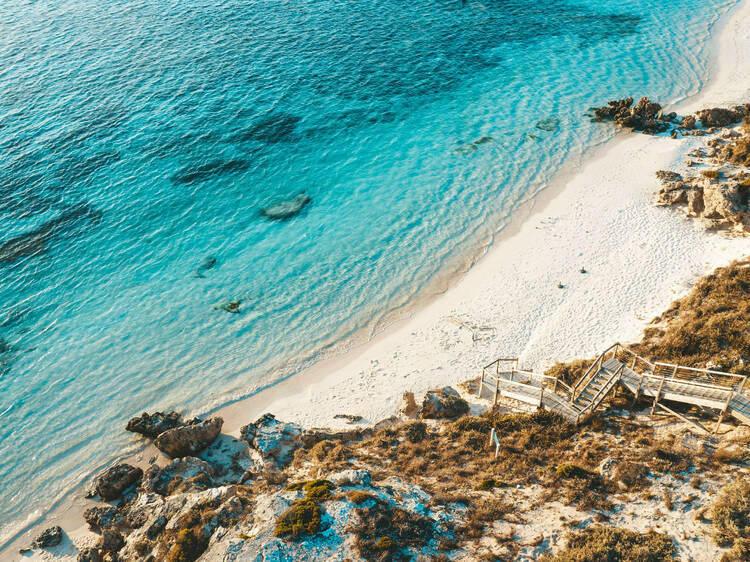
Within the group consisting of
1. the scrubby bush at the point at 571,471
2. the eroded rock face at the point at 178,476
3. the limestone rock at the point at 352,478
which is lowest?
the eroded rock face at the point at 178,476

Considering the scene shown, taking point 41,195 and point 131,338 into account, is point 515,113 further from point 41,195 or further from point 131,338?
point 41,195

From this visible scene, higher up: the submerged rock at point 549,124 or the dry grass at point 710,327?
the submerged rock at point 549,124

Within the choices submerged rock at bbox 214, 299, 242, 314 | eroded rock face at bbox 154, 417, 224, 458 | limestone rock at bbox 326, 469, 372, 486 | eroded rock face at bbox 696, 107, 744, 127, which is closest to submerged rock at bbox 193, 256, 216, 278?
submerged rock at bbox 214, 299, 242, 314

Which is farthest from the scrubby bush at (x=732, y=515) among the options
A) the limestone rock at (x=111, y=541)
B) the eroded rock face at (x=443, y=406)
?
the limestone rock at (x=111, y=541)

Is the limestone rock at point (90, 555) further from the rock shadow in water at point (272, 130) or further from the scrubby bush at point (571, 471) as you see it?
the rock shadow in water at point (272, 130)

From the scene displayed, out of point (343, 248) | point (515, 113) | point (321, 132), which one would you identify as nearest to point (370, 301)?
point (343, 248)
